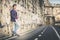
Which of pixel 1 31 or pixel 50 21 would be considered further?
pixel 50 21

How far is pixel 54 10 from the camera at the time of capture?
7062 inches

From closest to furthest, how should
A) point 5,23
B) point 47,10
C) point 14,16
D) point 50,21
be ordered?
1. point 14,16
2. point 5,23
3. point 50,21
4. point 47,10

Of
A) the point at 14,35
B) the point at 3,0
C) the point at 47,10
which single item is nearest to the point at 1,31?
the point at 14,35

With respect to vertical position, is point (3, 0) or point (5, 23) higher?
point (3, 0)

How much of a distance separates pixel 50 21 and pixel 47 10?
19.3 metres

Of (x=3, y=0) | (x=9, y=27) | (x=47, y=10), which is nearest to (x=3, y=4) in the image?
(x=3, y=0)

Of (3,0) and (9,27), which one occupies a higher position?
(3,0)

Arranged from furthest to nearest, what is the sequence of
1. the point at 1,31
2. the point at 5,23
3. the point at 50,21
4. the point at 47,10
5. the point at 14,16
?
1. the point at 47,10
2. the point at 50,21
3. the point at 5,23
4. the point at 1,31
5. the point at 14,16

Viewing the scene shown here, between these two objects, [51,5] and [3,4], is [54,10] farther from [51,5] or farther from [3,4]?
[3,4]

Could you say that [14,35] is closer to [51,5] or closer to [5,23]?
[5,23]

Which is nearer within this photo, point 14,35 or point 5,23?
point 14,35

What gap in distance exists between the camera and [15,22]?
58.0ft

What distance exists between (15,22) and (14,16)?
1.28 feet

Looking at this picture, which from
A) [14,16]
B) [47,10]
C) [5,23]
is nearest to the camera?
[14,16]
